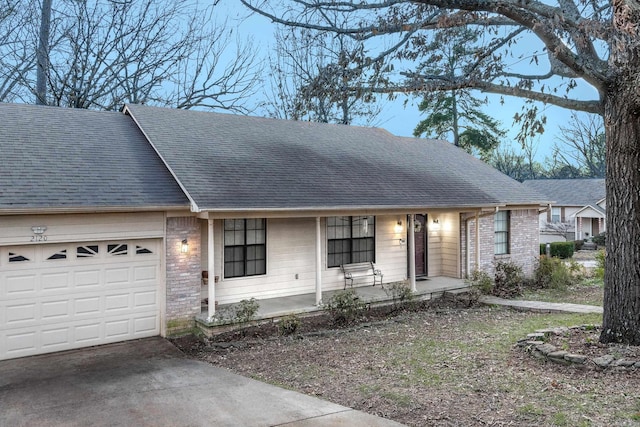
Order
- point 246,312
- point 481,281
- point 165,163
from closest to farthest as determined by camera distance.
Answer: point 246,312 < point 165,163 < point 481,281

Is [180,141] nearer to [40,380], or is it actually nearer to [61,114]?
[61,114]

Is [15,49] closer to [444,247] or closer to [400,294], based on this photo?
[400,294]

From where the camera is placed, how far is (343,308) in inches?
418

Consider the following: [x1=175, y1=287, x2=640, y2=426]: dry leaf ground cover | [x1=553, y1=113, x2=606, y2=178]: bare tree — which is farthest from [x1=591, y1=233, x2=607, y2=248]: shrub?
[x1=175, y1=287, x2=640, y2=426]: dry leaf ground cover

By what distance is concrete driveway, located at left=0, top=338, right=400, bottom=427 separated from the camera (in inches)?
220

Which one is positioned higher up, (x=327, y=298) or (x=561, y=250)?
(x=561, y=250)

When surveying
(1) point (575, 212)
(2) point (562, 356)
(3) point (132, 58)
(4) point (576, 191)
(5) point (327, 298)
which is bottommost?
(2) point (562, 356)

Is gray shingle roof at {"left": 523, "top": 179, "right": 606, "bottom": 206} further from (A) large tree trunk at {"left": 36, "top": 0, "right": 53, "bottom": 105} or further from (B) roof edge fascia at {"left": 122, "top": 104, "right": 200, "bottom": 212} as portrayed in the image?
(A) large tree trunk at {"left": 36, "top": 0, "right": 53, "bottom": 105}

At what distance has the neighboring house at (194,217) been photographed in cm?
851

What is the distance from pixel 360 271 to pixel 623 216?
22.9ft

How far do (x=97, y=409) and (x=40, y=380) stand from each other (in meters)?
1.86

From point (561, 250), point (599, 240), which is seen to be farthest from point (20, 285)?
point (599, 240)

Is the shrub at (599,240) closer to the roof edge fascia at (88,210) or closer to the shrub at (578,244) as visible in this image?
the shrub at (578,244)

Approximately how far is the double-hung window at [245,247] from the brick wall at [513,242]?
21.7ft
